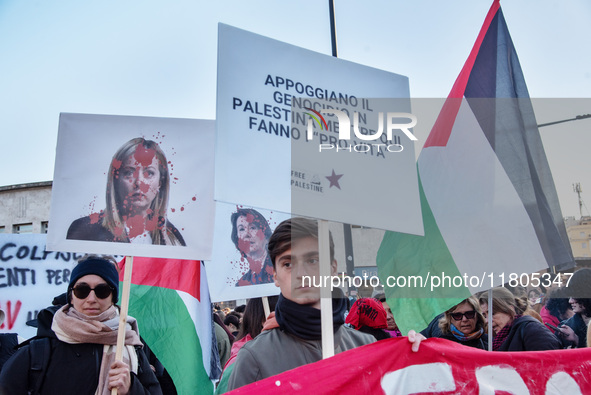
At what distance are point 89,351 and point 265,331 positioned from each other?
52.2 inches

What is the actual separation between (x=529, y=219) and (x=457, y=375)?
1084 mm

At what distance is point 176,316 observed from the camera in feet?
14.3

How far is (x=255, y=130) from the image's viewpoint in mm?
2391

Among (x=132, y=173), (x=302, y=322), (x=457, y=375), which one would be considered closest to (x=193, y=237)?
(x=132, y=173)

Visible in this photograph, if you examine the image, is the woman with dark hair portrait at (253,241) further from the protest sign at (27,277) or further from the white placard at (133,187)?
the protest sign at (27,277)

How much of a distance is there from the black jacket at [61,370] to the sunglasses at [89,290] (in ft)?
0.71

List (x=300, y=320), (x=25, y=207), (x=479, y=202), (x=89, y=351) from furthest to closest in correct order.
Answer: (x=25, y=207) → (x=89, y=351) → (x=479, y=202) → (x=300, y=320)

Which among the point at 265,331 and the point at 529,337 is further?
the point at 529,337

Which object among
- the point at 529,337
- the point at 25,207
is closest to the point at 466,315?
the point at 529,337

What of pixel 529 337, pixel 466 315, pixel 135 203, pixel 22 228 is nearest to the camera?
pixel 135 203

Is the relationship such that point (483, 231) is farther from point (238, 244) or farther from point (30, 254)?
point (30, 254)

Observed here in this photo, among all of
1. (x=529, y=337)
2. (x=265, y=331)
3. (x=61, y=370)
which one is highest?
(x=265, y=331)

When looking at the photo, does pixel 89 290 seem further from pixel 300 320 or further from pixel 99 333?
pixel 300 320

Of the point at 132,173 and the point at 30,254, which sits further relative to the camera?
the point at 30,254
